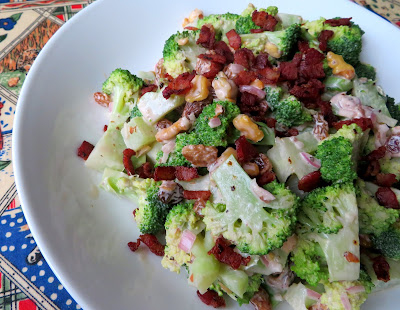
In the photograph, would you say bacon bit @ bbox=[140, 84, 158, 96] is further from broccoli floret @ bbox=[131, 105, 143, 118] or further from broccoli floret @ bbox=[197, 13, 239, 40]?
broccoli floret @ bbox=[197, 13, 239, 40]

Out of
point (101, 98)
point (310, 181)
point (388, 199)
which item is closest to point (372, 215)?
point (388, 199)

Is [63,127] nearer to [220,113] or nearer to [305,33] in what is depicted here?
[220,113]

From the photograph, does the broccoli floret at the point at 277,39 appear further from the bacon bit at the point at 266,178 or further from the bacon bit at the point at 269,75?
the bacon bit at the point at 266,178

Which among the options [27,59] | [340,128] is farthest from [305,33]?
[27,59]

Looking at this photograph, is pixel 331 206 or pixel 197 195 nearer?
pixel 331 206

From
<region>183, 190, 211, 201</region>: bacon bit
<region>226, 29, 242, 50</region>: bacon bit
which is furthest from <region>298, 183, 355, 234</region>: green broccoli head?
<region>226, 29, 242, 50</region>: bacon bit

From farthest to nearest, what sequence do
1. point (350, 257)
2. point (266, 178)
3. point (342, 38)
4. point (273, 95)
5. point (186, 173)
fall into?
point (342, 38) < point (273, 95) < point (186, 173) < point (266, 178) < point (350, 257)

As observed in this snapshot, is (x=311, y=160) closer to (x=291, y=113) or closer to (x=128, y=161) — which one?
(x=291, y=113)
